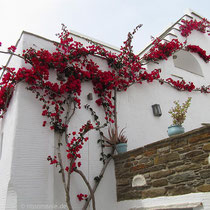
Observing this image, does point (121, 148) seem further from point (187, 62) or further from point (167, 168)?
point (187, 62)

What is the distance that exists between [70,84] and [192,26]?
4853mm

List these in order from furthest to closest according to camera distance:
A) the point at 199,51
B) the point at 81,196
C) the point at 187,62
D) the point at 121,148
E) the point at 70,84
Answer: the point at 187,62, the point at 199,51, the point at 70,84, the point at 121,148, the point at 81,196

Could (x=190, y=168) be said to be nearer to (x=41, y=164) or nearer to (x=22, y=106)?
(x=41, y=164)

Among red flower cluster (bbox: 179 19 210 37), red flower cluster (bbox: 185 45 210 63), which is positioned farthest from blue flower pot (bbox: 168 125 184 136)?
red flower cluster (bbox: 179 19 210 37)

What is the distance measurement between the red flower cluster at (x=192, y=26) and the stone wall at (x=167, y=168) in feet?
15.1

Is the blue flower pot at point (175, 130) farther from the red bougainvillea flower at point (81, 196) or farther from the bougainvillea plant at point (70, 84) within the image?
the red bougainvillea flower at point (81, 196)

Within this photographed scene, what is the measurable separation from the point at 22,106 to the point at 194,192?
9.55 ft

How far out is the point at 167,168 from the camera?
3373 millimetres

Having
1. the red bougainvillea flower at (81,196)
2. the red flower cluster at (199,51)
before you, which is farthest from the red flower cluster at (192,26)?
the red bougainvillea flower at (81,196)

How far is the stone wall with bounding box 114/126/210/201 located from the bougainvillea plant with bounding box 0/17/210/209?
46 cm

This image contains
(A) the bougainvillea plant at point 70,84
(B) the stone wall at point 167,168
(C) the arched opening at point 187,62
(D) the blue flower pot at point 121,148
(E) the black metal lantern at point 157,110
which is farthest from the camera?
(C) the arched opening at point 187,62

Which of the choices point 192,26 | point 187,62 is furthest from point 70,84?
point 192,26

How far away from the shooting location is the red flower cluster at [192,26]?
6.90 meters

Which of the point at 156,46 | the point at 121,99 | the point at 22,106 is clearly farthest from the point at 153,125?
the point at 22,106
